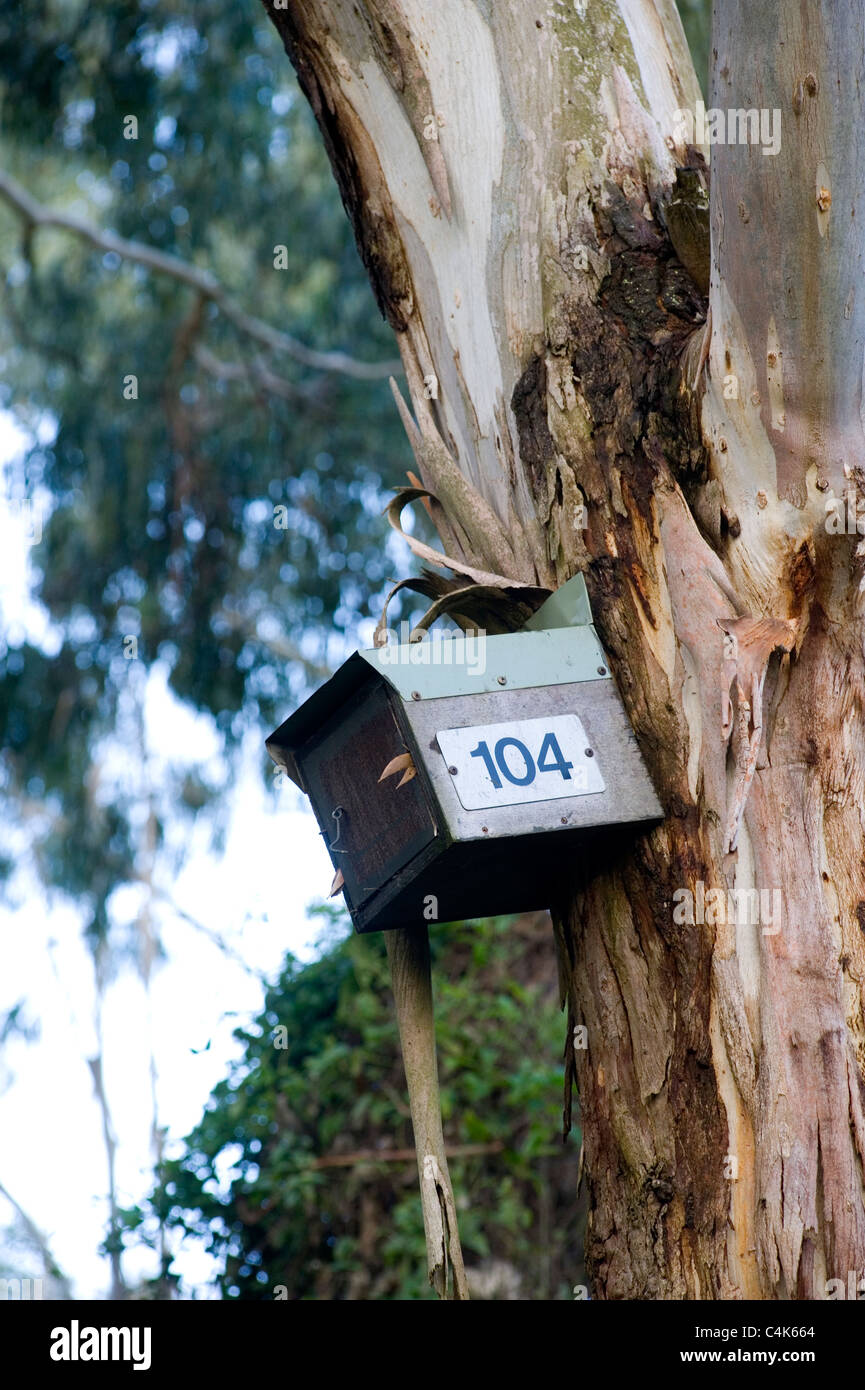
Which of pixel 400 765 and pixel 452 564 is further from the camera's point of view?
pixel 452 564

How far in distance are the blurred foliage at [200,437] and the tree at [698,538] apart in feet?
17.2

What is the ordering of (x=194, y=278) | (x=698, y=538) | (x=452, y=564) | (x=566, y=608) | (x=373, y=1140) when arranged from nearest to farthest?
(x=698, y=538)
(x=566, y=608)
(x=452, y=564)
(x=373, y=1140)
(x=194, y=278)

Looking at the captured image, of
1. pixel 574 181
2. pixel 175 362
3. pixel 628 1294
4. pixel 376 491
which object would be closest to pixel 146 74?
pixel 175 362

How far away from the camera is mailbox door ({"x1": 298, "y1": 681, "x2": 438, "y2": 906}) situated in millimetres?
1916

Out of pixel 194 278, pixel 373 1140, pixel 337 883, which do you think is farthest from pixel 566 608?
pixel 194 278

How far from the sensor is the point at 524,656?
1.96 m

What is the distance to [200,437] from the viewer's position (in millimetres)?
7840

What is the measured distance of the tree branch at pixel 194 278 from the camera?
7.44m

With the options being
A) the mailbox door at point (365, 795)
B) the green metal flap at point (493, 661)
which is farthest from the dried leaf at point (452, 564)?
the mailbox door at point (365, 795)

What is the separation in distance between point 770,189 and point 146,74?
5.95 meters

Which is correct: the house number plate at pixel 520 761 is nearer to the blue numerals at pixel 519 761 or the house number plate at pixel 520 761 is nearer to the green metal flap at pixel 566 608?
the blue numerals at pixel 519 761

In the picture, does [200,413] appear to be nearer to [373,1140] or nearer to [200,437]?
[200,437]

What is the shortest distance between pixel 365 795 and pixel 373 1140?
2887 millimetres

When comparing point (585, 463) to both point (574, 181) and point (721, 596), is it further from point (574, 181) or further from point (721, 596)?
point (574, 181)
